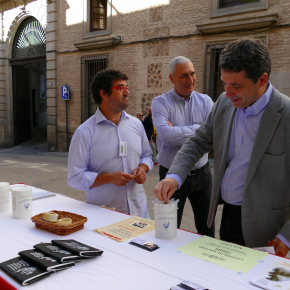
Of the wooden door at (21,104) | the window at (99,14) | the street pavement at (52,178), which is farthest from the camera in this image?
the wooden door at (21,104)

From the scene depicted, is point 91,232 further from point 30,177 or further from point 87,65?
point 87,65

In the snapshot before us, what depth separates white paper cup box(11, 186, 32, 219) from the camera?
1.86 metres

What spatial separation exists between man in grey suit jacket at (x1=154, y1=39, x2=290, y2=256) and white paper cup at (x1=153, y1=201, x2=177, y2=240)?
0.35ft

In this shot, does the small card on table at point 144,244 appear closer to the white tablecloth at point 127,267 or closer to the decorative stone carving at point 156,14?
the white tablecloth at point 127,267

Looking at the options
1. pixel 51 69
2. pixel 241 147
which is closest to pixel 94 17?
pixel 51 69

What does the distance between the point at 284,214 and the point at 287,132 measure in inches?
17.6

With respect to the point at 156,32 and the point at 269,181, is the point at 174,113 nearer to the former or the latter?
the point at 269,181

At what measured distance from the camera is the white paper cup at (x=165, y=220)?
1549mm

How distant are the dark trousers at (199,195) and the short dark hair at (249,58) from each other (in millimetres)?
1245

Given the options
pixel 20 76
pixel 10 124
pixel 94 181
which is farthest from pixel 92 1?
pixel 94 181

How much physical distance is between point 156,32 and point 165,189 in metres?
8.22

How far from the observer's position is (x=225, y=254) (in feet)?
4.74

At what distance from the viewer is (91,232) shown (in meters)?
1.72

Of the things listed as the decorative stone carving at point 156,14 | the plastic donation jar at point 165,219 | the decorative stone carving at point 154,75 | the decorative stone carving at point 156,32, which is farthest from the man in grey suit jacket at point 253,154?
the decorative stone carving at point 156,14
